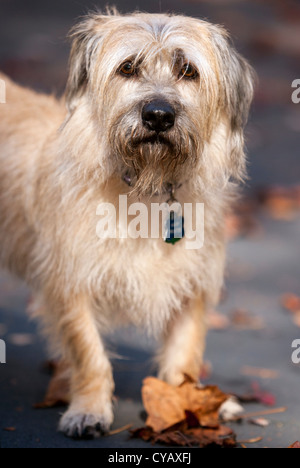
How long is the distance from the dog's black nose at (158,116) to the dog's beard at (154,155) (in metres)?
0.03

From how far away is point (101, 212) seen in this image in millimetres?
3293

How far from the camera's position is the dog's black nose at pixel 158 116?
287cm

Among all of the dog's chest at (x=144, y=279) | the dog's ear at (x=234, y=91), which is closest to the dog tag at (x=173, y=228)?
the dog's chest at (x=144, y=279)

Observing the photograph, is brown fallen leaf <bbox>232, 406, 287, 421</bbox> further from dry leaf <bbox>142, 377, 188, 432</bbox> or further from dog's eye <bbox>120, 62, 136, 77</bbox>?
dog's eye <bbox>120, 62, 136, 77</bbox>

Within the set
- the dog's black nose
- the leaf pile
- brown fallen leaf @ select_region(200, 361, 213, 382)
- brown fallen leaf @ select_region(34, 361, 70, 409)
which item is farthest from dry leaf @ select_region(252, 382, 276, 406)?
the dog's black nose

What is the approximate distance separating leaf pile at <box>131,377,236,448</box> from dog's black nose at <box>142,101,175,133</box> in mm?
1237

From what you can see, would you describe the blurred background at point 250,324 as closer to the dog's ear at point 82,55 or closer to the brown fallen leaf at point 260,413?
the brown fallen leaf at point 260,413

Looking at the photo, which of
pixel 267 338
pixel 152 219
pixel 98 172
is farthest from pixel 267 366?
pixel 98 172

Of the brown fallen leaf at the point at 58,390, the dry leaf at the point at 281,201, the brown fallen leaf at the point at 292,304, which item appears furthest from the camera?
the dry leaf at the point at 281,201

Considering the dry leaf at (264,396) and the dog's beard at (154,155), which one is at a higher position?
the dog's beard at (154,155)

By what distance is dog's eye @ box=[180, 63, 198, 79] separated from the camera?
314 centimetres

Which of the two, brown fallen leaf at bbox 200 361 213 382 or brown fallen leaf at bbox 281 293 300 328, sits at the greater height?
brown fallen leaf at bbox 281 293 300 328

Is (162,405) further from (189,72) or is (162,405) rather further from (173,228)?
(189,72)
